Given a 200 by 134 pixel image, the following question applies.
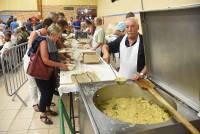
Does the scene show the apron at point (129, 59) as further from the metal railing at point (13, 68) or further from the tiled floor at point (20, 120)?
the metal railing at point (13, 68)

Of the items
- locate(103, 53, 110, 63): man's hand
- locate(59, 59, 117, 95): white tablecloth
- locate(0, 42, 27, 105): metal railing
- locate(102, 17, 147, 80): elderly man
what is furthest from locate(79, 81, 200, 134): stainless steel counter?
locate(0, 42, 27, 105): metal railing

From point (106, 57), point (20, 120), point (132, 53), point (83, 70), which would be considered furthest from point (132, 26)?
point (20, 120)

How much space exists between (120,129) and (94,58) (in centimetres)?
204

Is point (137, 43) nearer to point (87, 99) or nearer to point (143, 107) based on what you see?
point (143, 107)

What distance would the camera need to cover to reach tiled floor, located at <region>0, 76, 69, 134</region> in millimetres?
2982

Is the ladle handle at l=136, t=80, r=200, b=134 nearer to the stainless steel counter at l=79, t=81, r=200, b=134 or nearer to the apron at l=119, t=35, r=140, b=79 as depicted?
the stainless steel counter at l=79, t=81, r=200, b=134

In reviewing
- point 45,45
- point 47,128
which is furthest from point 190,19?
point 47,128

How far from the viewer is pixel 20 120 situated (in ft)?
10.8

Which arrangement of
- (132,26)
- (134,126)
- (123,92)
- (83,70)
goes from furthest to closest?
(83,70), (132,26), (123,92), (134,126)

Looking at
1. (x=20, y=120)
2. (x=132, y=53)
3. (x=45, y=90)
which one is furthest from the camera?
(x=20, y=120)

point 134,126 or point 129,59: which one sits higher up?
point 129,59

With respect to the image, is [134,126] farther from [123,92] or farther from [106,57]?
[106,57]

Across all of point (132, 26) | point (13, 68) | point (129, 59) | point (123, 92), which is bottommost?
point (13, 68)

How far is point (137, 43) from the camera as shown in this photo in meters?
2.38
